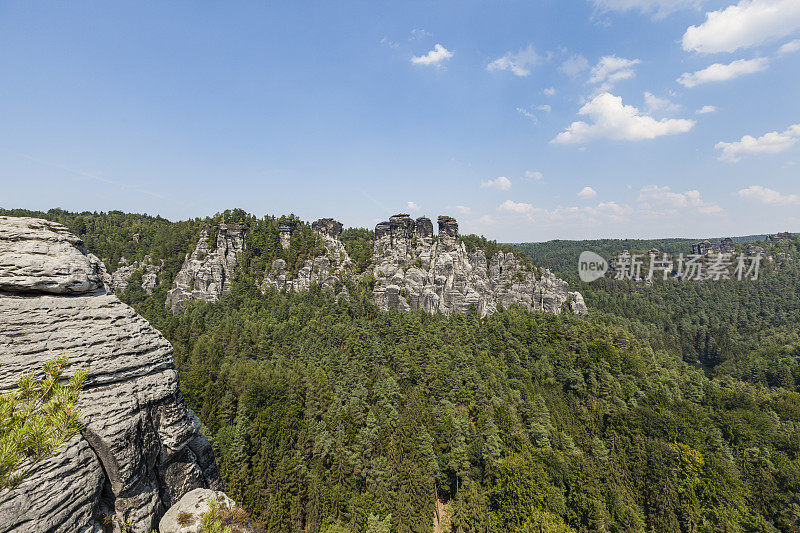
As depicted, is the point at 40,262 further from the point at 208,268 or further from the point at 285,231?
the point at 285,231

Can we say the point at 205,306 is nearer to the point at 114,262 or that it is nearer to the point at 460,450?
the point at 114,262

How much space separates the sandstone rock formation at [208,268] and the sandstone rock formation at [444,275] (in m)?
37.0

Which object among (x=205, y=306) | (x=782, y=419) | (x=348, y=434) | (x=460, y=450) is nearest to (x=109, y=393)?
(x=348, y=434)

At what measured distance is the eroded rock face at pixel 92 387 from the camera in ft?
24.9

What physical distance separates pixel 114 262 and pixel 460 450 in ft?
343

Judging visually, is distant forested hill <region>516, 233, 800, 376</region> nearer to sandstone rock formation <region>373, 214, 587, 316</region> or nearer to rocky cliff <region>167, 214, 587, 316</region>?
sandstone rock formation <region>373, 214, 587, 316</region>

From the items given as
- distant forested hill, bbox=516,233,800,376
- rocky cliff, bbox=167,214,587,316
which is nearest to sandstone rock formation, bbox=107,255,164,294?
rocky cliff, bbox=167,214,587,316

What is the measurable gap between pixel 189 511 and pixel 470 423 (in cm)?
3160

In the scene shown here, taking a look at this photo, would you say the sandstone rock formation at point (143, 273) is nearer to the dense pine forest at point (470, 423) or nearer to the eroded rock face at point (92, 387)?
the dense pine forest at point (470, 423)

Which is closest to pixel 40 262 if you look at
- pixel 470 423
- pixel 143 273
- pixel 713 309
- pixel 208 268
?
pixel 470 423

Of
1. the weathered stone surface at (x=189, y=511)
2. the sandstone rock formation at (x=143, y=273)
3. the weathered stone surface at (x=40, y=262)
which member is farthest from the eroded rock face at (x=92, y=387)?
the sandstone rock formation at (x=143, y=273)

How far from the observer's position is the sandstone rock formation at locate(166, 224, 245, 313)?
7175cm

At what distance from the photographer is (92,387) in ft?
29.6

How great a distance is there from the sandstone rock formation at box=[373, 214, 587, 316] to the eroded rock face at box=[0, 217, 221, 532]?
197 ft
